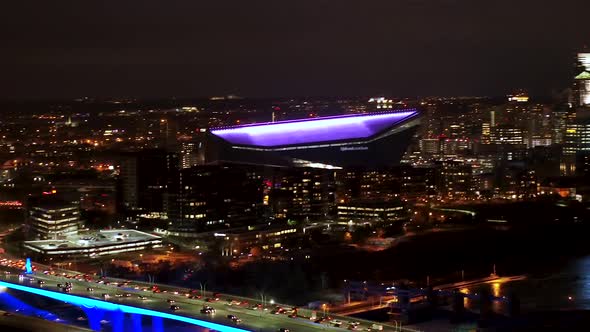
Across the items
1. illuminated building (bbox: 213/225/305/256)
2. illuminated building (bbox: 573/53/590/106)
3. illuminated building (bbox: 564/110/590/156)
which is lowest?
illuminated building (bbox: 213/225/305/256)

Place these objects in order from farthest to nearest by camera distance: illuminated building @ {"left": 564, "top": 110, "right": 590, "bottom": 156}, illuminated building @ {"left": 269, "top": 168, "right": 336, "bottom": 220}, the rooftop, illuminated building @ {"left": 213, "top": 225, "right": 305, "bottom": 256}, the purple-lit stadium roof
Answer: illuminated building @ {"left": 564, "top": 110, "right": 590, "bottom": 156}, the purple-lit stadium roof, illuminated building @ {"left": 269, "top": 168, "right": 336, "bottom": 220}, illuminated building @ {"left": 213, "top": 225, "right": 305, "bottom": 256}, the rooftop

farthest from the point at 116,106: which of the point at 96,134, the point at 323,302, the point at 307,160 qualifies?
the point at 323,302

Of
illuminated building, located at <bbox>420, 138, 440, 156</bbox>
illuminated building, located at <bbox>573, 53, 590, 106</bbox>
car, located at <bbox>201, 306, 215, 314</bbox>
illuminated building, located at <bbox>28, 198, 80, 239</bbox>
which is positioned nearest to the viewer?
car, located at <bbox>201, 306, 215, 314</bbox>

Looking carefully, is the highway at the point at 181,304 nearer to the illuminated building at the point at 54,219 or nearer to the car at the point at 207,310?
the car at the point at 207,310

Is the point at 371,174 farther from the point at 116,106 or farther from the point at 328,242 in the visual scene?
the point at 116,106

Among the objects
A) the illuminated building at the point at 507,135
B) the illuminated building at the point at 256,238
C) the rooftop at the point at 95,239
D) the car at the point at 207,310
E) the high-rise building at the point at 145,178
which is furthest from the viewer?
the illuminated building at the point at 507,135

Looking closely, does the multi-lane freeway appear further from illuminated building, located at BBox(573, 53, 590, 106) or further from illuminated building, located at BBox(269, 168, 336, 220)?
illuminated building, located at BBox(573, 53, 590, 106)

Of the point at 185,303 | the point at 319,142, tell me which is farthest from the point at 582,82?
the point at 185,303

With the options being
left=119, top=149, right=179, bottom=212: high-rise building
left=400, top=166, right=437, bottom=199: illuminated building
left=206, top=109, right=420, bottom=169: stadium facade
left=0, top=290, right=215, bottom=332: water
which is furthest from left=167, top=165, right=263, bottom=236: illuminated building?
left=0, top=290, right=215, bottom=332: water

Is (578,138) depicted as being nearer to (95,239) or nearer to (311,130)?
(311,130)

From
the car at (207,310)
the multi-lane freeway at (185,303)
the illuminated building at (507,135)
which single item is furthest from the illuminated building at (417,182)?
the car at (207,310)
